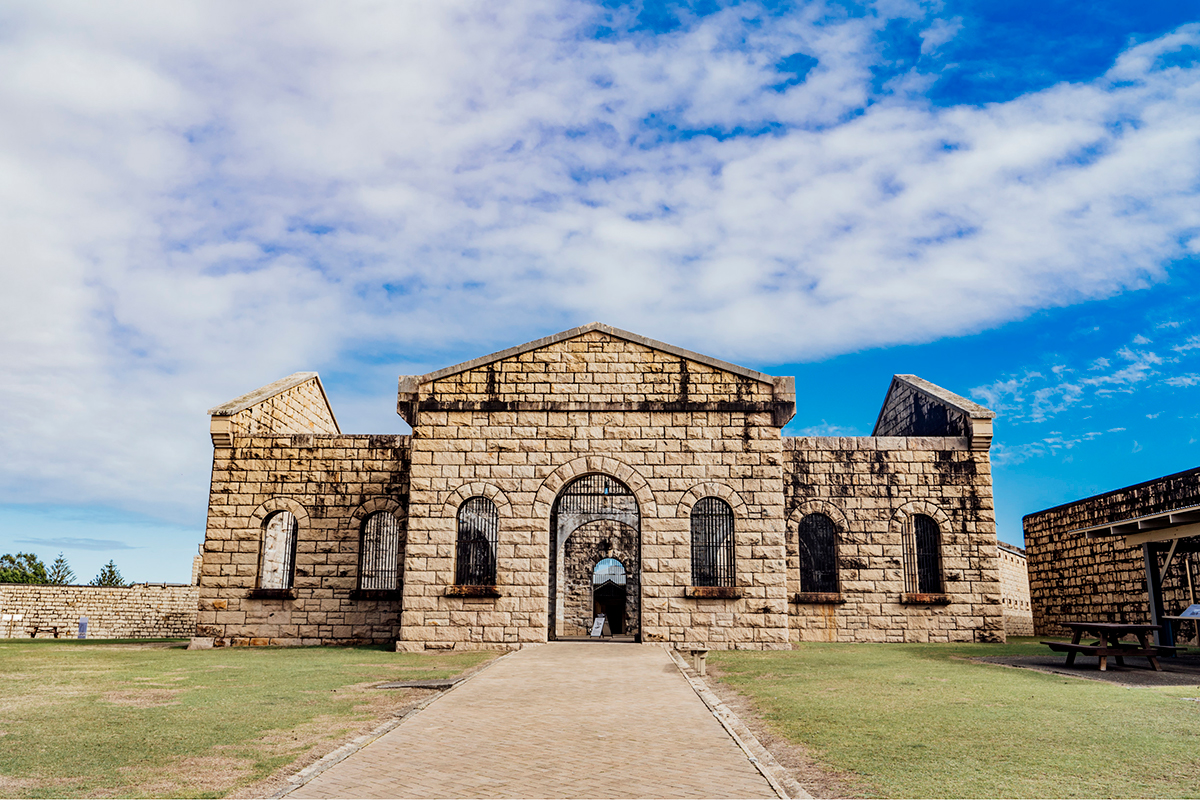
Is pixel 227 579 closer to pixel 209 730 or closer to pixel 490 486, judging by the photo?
pixel 490 486

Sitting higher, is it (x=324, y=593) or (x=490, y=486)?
(x=490, y=486)

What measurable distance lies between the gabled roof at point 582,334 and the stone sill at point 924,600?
5357 mm

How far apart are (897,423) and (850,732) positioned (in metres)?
16.0

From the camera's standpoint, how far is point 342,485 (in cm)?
1669

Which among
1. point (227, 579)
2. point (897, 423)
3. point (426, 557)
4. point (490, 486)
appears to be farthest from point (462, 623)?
point (897, 423)

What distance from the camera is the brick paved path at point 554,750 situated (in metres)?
4.73

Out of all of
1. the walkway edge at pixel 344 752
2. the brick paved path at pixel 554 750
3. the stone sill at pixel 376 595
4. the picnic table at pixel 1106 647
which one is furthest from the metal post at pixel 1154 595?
the stone sill at pixel 376 595

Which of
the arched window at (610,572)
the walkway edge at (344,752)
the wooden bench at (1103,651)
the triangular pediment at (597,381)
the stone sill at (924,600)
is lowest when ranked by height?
the walkway edge at (344,752)

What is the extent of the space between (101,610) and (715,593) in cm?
1916

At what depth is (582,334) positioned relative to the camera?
15.2 m

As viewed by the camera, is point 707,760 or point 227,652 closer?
point 707,760

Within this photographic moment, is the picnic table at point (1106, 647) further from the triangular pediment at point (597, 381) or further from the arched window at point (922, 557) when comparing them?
Answer: the triangular pediment at point (597, 381)

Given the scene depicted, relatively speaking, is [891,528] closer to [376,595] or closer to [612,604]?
[376,595]

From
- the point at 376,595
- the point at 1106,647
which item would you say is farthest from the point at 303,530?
the point at 1106,647
